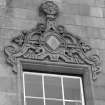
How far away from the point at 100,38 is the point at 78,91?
68.6 inches

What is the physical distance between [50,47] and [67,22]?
3.41 ft

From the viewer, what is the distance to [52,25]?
16438 millimetres

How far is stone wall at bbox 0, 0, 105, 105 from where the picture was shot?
15.5 m

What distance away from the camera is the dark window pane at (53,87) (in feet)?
51.0

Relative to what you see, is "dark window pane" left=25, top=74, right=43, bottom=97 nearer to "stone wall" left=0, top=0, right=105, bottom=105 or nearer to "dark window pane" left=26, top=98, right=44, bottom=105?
"dark window pane" left=26, top=98, right=44, bottom=105

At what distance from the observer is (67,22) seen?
16.7m

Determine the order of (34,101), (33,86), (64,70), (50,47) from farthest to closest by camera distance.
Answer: (50,47)
(64,70)
(33,86)
(34,101)

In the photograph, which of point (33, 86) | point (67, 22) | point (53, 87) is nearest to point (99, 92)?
point (53, 87)

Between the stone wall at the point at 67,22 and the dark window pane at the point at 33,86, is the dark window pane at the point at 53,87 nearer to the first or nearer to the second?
the dark window pane at the point at 33,86

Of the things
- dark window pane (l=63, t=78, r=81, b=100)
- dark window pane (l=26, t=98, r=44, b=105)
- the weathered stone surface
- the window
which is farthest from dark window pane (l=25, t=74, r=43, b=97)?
the weathered stone surface

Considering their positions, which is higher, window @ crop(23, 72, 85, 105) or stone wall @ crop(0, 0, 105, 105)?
stone wall @ crop(0, 0, 105, 105)

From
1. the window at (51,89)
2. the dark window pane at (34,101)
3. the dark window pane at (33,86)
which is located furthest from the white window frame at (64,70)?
the dark window pane at (34,101)

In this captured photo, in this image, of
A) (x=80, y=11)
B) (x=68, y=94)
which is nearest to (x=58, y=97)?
(x=68, y=94)

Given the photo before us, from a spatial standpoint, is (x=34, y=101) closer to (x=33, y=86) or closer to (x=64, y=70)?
(x=33, y=86)
